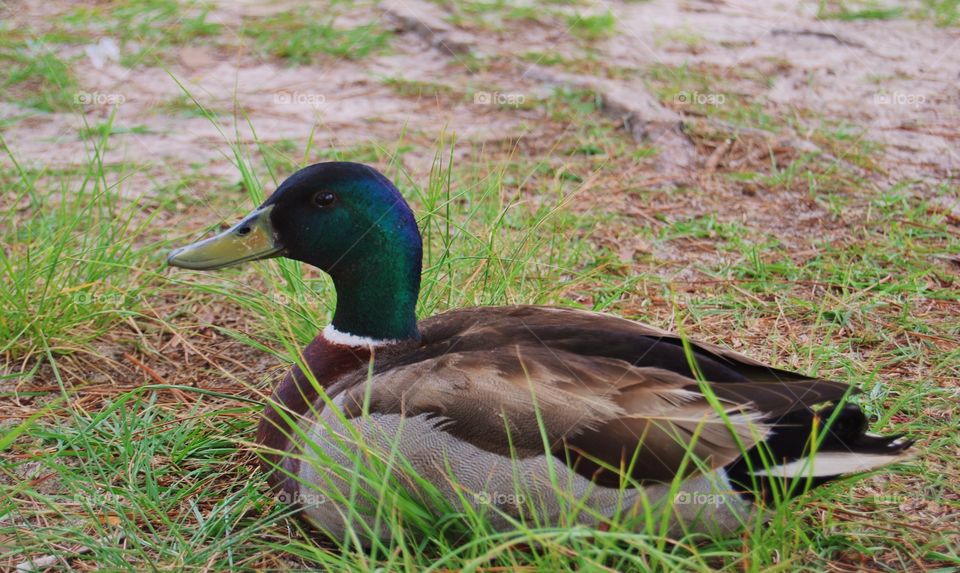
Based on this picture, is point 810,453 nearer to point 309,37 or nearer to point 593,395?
point 593,395

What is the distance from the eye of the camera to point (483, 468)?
2225 millimetres

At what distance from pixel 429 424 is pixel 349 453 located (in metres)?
0.18

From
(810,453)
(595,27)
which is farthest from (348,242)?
(595,27)

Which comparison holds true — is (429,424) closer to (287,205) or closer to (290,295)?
(287,205)

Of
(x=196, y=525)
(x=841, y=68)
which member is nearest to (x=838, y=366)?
(x=196, y=525)
